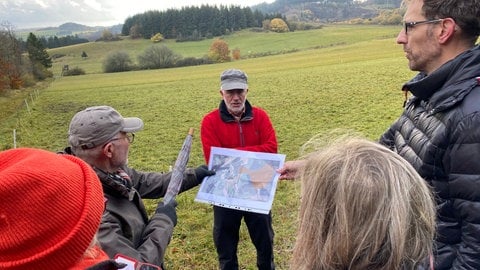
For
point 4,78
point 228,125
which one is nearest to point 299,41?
point 4,78

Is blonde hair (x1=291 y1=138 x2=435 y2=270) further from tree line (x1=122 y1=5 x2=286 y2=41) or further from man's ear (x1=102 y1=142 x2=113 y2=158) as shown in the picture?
tree line (x1=122 y1=5 x2=286 y2=41)

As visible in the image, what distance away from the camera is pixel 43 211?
1.54m

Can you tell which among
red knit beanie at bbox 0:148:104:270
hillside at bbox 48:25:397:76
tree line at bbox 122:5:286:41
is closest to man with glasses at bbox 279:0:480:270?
red knit beanie at bbox 0:148:104:270

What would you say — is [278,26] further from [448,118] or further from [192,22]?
[448,118]

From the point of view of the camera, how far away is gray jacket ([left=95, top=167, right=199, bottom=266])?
2471mm

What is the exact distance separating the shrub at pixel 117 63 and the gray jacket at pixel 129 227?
6489 cm

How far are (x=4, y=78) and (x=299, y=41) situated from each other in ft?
187

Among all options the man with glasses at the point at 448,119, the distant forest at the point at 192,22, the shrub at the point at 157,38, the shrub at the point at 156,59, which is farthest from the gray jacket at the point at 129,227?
the distant forest at the point at 192,22

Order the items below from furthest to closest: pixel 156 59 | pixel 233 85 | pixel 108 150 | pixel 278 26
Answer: pixel 278 26, pixel 156 59, pixel 233 85, pixel 108 150

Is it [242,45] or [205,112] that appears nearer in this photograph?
[205,112]

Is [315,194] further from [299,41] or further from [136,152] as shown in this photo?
[299,41]

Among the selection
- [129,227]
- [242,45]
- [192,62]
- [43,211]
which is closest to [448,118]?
[43,211]

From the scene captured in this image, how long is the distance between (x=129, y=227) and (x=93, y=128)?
0.76 meters

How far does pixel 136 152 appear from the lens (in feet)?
44.8
